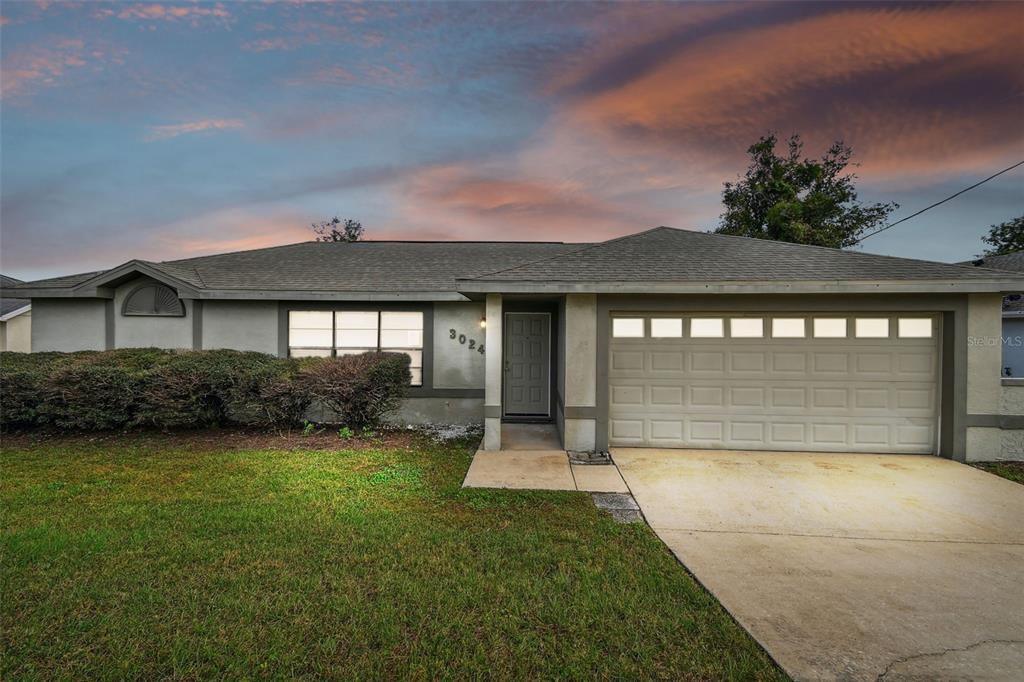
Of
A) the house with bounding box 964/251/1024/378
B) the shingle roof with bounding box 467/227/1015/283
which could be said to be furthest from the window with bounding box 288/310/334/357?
the house with bounding box 964/251/1024/378

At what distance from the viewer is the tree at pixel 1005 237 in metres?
27.1

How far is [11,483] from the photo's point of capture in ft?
16.5

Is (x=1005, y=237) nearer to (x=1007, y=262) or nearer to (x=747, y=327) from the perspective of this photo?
(x=1007, y=262)

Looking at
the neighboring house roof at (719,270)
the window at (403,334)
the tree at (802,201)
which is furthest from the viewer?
the tree at (802,201)

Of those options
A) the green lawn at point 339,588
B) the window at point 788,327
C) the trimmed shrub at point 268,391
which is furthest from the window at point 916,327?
the trimmed shrub at point 268,391

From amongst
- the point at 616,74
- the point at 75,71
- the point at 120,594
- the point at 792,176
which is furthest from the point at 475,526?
the point at 792,176

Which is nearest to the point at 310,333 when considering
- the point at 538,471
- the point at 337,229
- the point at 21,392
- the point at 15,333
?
the point at 21,392

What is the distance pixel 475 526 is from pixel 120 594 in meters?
2.54

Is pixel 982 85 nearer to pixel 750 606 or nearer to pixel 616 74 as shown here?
pixel 616 74

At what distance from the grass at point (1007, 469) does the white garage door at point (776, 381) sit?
60 cm

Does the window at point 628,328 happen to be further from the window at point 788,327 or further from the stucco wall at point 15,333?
the stucco wall at point 15,333

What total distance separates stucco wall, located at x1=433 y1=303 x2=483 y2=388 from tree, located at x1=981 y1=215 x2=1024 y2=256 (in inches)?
1431

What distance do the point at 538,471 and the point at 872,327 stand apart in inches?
224

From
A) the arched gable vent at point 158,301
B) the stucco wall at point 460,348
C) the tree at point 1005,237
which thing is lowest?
the stucco wall at point 460,348
